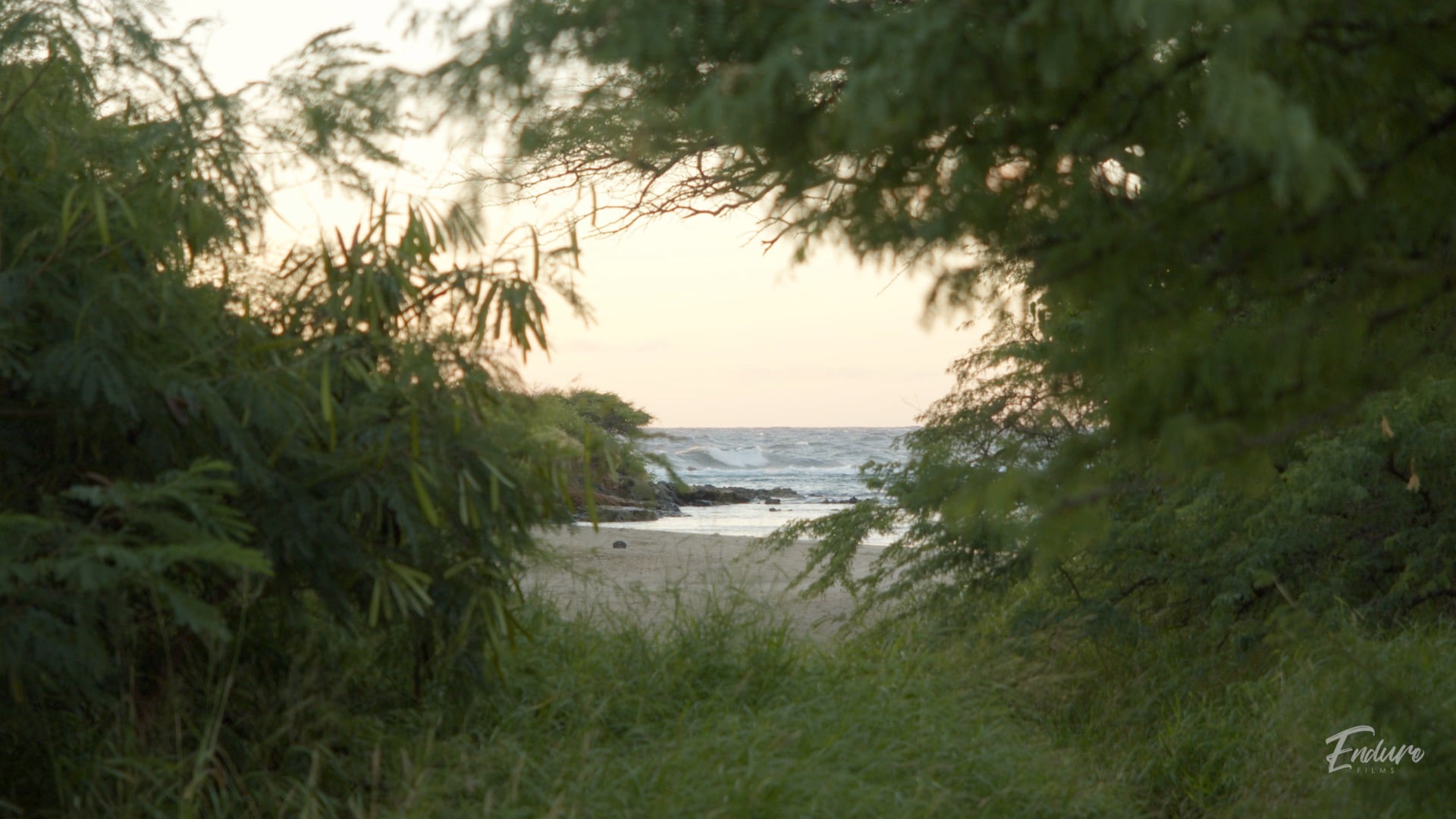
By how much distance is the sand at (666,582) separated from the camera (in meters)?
6.08

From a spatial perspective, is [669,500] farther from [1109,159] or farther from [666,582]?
[1109,159]

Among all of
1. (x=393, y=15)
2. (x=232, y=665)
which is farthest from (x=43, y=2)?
(x=232, y=665)

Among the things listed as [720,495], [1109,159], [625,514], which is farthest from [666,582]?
[720,495]

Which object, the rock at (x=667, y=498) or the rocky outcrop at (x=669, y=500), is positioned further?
the rock at (x=667, y=498)

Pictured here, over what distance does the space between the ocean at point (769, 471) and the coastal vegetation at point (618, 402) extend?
101cm

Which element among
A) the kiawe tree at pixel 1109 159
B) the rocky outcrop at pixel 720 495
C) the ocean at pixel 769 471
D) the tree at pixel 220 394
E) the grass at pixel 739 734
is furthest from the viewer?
the rocky outcrop at pixel 720 495

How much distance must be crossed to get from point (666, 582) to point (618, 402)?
114cm

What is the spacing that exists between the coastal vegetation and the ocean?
1.01 metres

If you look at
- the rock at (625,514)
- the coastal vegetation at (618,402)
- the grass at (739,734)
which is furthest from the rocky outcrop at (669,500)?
the coastal vegetation at (618,402)

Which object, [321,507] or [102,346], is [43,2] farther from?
[321,507]

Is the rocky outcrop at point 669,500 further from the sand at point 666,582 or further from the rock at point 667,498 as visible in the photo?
the sand at point 666,582

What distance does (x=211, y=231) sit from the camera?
427 cm

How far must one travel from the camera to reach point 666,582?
20.1 feet

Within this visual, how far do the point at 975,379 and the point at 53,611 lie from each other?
241 inches
